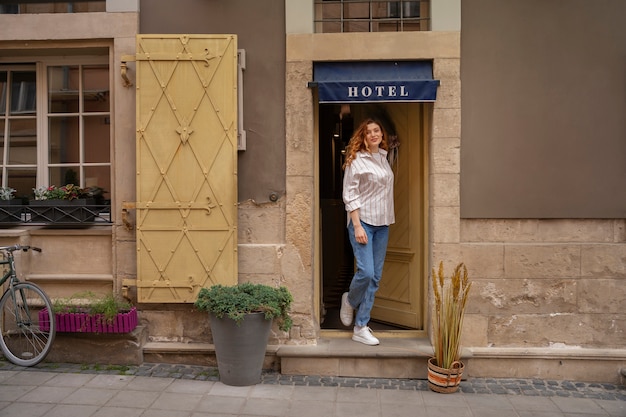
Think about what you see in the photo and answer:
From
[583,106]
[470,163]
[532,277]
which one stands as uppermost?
[583,106]

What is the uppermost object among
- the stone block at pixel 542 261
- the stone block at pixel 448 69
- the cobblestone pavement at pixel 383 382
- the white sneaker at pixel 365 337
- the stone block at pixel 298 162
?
the stone block at pixel 448 69

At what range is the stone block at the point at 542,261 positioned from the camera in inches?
210

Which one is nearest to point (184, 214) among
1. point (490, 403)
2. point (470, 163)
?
point (470, 163)

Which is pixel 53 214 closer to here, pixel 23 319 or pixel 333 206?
pixel 23 319

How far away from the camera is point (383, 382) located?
5.16 m

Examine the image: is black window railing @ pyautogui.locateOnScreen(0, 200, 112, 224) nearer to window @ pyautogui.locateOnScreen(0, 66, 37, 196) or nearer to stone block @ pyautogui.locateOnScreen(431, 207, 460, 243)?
window @ pyautogui.locateOnScreen(0, 66, 37, 196)

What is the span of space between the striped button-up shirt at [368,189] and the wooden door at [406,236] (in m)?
0.58

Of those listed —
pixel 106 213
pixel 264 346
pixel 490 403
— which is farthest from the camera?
pixel 106 213

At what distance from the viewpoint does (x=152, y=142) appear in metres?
5.42

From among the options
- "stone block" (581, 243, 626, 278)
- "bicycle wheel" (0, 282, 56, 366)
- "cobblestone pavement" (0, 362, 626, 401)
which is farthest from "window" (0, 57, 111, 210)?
"stone block" (581, 243, 626, 278)

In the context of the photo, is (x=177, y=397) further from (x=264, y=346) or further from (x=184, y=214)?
(x=184, y=214)

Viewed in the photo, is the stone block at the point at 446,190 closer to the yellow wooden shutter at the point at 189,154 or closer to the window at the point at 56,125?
the yellow wooden shutter at the point at 189,154

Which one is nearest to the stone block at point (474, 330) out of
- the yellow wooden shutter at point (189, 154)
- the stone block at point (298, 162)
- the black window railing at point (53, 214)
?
the stone block at point (298, 162)

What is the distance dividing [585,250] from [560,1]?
89.8 inches
